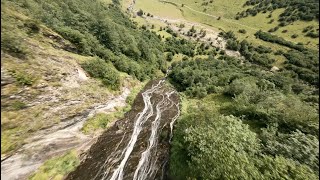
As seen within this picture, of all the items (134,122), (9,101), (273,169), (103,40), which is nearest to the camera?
(273,169)

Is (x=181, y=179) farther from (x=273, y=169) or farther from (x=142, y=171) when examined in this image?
(x=273, y=169)

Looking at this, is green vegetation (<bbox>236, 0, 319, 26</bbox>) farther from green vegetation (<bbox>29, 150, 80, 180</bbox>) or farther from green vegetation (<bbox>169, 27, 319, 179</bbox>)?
Answer: green vegetation (<bbox>29, 150, 80, 180</bbox>)

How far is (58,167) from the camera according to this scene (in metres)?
31.4

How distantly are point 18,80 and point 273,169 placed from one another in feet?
107

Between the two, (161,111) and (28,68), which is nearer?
(28,68)

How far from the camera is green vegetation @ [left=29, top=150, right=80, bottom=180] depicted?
1166 inches

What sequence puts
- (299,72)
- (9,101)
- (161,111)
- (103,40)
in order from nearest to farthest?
(9,101) → (161,111) → (103,40) → (299,72)

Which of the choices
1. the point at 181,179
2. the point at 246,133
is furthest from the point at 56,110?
the point at 246,133

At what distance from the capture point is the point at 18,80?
28875 millimetres

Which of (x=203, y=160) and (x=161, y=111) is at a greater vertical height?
(x=203, y=160)

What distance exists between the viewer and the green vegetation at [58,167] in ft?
97.2

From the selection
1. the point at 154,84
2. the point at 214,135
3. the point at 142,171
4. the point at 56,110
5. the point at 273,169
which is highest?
the point at 273,169

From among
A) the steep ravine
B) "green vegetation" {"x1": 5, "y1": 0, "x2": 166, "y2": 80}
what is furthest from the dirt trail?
"green vegetation" {"x1": 5, "y1": 0, "x2": 166, "y2": 80}

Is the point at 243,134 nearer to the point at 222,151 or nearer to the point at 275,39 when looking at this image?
the point at 222,151
